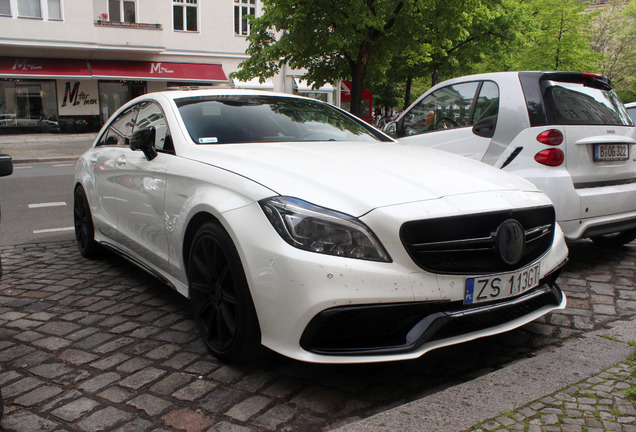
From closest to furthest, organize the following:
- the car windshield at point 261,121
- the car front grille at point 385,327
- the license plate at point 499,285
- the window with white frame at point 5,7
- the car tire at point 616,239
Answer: the car front grille at point 385,327 < the license plate at point 499,285 < the car windshield at point 261,121 < the car tire at point 616,239 < the window with white frame at point 5,7

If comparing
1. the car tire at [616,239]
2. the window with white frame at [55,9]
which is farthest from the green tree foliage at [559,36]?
the car tire at [616,239]

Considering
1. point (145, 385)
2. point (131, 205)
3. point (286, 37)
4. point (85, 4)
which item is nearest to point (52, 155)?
point (286, 37)

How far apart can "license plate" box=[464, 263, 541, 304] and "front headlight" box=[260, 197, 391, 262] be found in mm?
436

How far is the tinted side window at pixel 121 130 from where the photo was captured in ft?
15.5

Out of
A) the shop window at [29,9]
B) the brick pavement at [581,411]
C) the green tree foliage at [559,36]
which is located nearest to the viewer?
the brick pavement at [581,411]

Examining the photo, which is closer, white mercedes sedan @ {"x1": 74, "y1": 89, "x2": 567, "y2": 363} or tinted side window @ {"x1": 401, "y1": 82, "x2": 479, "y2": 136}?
white mercedes sedan @ {"x1": 74, "y1": 89, "x2": 567, "y2": 363}

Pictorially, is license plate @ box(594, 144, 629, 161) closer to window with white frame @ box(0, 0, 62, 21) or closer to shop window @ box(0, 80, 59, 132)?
window with white frame @ box(0, 0, 62, 21)

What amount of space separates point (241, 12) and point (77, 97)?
31.7 ft

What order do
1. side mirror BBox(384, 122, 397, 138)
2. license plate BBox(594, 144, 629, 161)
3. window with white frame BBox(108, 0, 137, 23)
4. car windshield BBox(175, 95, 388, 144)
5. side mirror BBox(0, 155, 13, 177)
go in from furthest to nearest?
window with white frame BBox(108, 0, 137, 23), side mirror BBox(384, 122, 397, 138), license plate BBox(594, 144, 629, 161), car windshield BBox(175, 95, 388, 144), side mirror BBox(0, 155, 13, 177)

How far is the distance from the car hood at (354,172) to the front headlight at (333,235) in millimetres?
60

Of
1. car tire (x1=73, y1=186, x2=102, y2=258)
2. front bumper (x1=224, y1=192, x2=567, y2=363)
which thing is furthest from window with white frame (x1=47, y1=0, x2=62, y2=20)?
front bumper (x1=224, y1=192, x2=567, y2=363)

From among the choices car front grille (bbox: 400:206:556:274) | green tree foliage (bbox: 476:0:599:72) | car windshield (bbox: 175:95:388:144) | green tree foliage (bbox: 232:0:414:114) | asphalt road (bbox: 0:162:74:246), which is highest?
green tree foliage (bbox: 476:0:599:72)

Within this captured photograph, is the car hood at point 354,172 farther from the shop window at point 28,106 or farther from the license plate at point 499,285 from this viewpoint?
the shop window at point 28,106

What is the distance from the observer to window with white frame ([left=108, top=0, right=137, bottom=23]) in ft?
93.9
